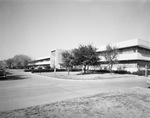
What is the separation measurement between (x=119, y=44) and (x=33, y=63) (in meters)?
Result: 80.3

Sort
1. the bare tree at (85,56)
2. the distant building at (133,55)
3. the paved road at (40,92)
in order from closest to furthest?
the paved road at (40,92), the bare tree at (85,56), the distant building at (133,55)

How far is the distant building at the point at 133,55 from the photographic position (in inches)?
1152

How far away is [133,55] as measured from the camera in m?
29.2

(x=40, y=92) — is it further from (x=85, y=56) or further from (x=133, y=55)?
(x=133, y=55)

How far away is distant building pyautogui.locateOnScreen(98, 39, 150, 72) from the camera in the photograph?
29253 millimetres

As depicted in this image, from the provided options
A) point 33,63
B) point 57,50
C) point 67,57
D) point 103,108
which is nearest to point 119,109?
point 103,108

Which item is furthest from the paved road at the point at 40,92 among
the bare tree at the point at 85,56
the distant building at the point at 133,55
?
the distant building at the point at 133,55

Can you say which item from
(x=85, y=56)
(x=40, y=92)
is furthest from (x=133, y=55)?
(x=40, y=92)

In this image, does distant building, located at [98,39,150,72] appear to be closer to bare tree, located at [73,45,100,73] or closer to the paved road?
bare tree, located at [73,45,100,73]

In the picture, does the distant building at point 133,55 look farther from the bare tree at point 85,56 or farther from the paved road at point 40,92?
the paved road at point 40,92

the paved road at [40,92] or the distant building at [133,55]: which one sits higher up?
the distant building at [133,55]

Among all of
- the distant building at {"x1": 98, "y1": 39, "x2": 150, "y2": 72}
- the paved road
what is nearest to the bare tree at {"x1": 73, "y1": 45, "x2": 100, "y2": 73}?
the distant building at {"x1": 98, "y1": 39, "x2": 150, "y2": 72}

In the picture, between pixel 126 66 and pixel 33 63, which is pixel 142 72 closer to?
pixel 126 66

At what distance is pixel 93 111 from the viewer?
171 inches
